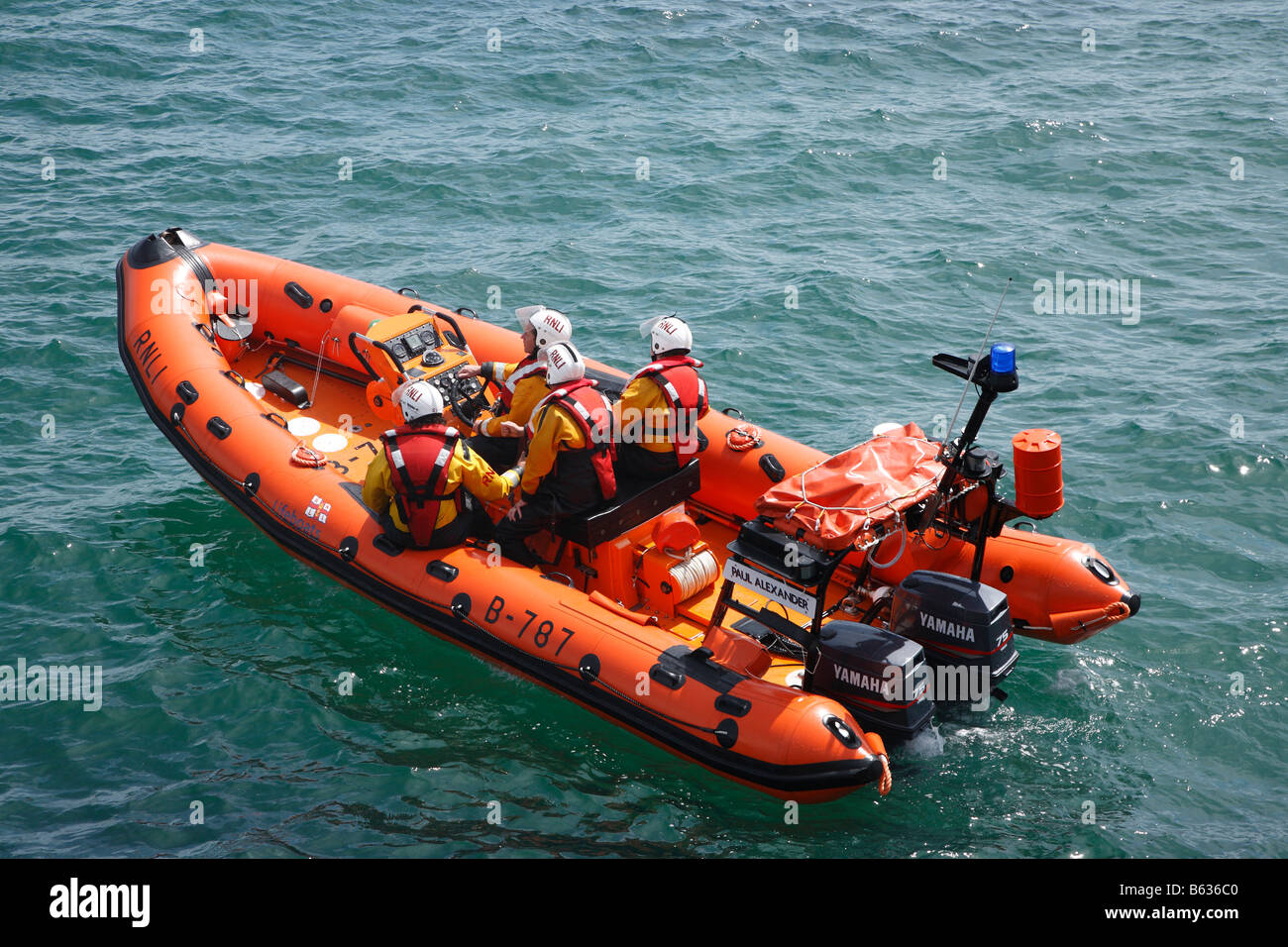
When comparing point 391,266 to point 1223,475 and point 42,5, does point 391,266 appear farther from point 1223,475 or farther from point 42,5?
point 42,5

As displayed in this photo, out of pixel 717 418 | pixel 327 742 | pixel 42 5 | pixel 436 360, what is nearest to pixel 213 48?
pixel 42 5

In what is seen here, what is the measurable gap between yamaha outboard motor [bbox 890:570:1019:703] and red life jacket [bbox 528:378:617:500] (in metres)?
1.62

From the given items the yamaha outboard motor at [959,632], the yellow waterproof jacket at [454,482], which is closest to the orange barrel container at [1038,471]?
the yamaha outboard motor at [959,632]

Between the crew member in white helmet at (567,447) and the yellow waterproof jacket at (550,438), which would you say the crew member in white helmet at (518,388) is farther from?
the yellow waterproof jacket at (550,438)

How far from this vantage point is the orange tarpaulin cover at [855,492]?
475cm

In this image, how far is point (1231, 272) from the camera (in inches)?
412

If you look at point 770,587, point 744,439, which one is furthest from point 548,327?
point 770,587

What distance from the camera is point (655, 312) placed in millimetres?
10086

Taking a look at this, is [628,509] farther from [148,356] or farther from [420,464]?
[148,356]

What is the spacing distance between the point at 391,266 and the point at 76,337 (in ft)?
9.28

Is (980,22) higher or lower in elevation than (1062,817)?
higher
